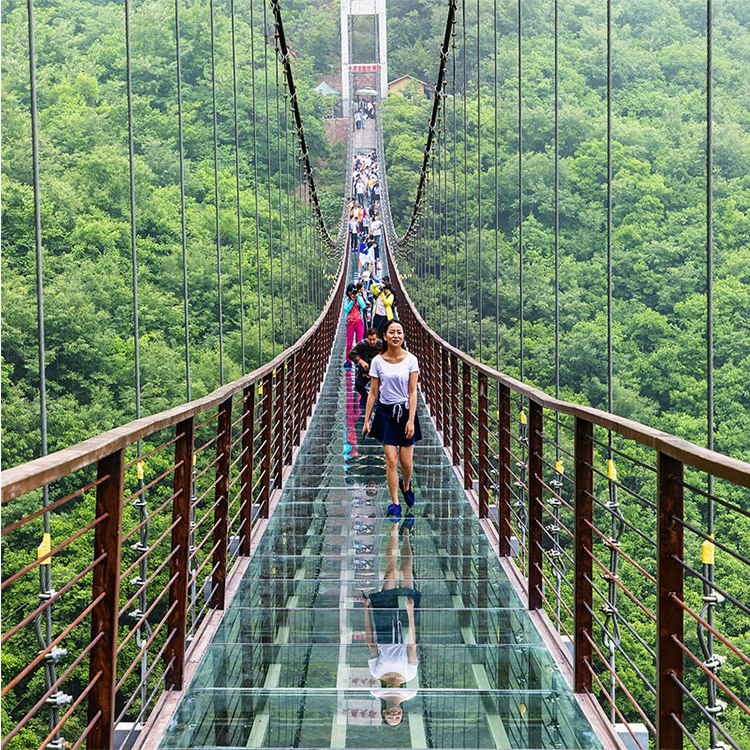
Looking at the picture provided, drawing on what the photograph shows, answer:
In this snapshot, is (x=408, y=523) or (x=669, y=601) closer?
(x=669, y=601)

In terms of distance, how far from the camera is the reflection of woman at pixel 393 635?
8.28 ft

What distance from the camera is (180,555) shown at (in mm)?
2625

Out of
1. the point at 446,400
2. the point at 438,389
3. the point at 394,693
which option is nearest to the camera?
the point at 394,693

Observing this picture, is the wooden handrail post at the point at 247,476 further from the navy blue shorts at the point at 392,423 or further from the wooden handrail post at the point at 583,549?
the wooden handrail post at the point at 583,549

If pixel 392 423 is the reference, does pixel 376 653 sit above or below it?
below

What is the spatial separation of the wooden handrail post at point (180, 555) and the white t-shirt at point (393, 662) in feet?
1.60

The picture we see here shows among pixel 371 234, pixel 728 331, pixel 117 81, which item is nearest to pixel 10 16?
pixel 117 81

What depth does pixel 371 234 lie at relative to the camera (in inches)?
1022

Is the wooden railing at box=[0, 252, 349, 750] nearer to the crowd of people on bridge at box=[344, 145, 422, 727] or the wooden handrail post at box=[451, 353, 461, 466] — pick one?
the crowd of people on bridge at box=[344, 145, 422, 727]

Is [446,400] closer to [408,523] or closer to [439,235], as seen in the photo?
[408,523]

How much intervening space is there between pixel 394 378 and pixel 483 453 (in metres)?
0.53

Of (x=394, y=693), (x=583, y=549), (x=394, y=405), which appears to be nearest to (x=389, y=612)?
(x=394, y=693)

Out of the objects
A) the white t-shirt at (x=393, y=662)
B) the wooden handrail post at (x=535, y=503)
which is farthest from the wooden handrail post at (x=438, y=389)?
the white t-shirt at (x=393, y=662)

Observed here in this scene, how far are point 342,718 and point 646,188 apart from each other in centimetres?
2642
